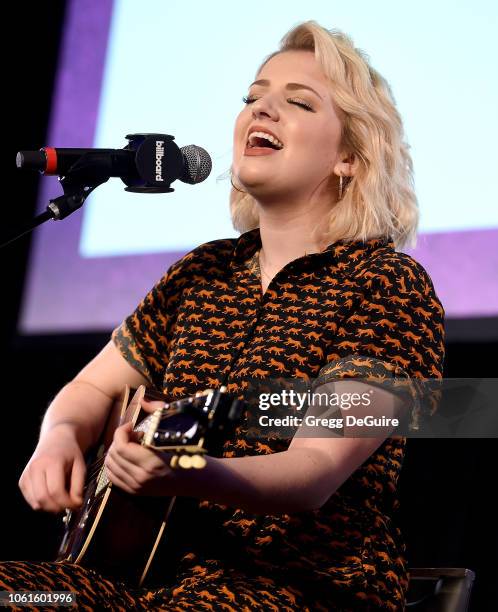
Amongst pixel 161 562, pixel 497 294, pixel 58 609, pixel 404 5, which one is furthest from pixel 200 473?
pixel 404 5

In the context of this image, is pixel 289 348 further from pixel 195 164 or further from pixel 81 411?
pixel 81 411

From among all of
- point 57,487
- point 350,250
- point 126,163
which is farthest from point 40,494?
point 350,250

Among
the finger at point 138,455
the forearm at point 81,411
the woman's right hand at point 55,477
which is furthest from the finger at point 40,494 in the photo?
the finger at point 138,455

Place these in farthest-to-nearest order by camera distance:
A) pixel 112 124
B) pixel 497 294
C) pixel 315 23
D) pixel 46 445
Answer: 1. pixel 112 124
2. pixel 497 294
3. pixel 315 23
4. pixel 46 445

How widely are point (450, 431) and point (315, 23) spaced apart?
3.72 ft

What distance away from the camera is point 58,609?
52.3 inches

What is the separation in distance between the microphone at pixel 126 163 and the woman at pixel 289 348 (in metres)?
0.36

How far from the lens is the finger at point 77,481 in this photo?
Result: 5.73 feet

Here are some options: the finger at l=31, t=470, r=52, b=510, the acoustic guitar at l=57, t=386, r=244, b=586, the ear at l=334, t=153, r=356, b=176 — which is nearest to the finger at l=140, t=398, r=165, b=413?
the acoustic guitar at l=57, t=386, r=244, b=586

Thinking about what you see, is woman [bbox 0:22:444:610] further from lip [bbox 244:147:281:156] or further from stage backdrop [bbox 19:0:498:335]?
stage backdrop [bbox 19:0:498:335]

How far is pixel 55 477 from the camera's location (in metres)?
1.75

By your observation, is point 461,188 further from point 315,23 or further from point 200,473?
point 200,473

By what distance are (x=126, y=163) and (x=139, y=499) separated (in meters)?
0.55

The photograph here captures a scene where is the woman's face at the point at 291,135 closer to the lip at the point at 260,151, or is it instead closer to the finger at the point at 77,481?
the lip at the point at 260,151
